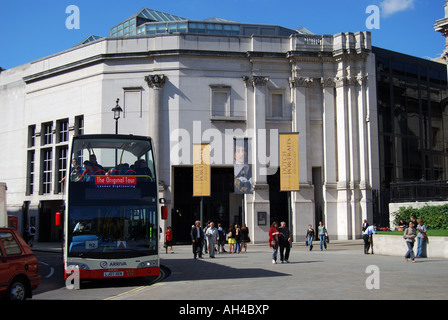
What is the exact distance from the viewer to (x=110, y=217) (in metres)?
14.5

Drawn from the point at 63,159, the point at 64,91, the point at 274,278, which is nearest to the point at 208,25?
the point at 64,91

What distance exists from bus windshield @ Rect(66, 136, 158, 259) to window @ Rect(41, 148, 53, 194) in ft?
93.7

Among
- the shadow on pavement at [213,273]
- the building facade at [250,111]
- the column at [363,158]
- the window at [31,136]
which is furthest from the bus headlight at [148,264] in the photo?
the window at [31,136]

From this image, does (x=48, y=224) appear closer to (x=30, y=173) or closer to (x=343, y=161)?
(x=30, y=173)

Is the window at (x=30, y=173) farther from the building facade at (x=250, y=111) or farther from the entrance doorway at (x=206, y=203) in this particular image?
the entrance doorway at (x=206, y=203)

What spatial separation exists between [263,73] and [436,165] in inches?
699

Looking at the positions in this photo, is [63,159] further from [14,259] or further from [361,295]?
[361,295]

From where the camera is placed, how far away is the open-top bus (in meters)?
14.3

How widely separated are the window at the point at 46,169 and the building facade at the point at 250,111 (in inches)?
105

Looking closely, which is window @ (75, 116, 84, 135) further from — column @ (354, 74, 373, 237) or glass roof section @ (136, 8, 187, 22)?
column @ (354, 74, 373, 237)

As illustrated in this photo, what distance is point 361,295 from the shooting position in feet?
36.9

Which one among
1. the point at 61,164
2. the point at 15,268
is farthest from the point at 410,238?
the point at 61,164

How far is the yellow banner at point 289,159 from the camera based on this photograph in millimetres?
35969

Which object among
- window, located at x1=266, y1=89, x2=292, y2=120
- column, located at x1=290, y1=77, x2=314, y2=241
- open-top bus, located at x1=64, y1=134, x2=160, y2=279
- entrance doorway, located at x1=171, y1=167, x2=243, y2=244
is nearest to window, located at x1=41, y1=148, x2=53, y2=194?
entrance doorway, located at x1=171, y1=167, x2=243, y2=244
